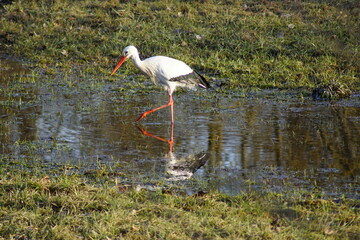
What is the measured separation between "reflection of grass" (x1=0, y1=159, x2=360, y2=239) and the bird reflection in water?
68 centimetres

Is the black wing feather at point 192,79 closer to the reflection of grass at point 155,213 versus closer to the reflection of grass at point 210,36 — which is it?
the reflection of grass at point 210,36

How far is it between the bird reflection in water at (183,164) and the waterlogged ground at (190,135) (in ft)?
0.04

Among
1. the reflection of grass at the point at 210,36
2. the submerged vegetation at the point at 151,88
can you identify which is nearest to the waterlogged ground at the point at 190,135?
the submerged vegetation at the point at 151,88

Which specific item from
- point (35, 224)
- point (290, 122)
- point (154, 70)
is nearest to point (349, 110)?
point (290, 122)

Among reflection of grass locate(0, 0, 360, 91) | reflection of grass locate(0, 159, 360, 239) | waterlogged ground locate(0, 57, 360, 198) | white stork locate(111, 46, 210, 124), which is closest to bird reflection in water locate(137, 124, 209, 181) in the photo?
waterlogged ground locate(0, 57, 360, 198)

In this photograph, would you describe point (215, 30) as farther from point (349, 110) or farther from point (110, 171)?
point (110, 171)

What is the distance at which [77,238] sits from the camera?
4625 millimetres

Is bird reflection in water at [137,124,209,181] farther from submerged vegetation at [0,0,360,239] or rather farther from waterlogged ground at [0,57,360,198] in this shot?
submerged vegetation at [0,0,360,239]

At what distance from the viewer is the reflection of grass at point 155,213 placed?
4.72 metres

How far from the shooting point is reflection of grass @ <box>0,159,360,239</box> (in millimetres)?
4719

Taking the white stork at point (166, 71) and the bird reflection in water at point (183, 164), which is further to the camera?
the white stork at point (166, 71)

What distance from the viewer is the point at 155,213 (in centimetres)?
512

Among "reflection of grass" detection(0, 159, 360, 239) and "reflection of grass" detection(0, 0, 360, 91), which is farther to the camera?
"reflection of grass" detection(0, 0, 360, 91)

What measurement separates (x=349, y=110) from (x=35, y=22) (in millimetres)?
8707
